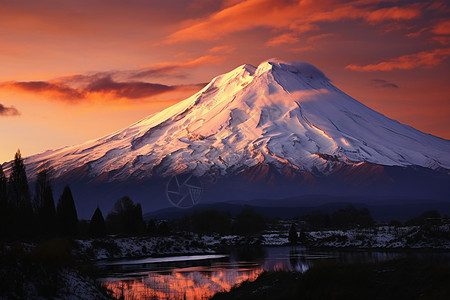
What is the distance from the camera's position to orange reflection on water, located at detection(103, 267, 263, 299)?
30.0m

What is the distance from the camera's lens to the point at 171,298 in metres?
28.5

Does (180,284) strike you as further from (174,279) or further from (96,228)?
(96,228)

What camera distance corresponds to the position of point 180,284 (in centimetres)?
3509

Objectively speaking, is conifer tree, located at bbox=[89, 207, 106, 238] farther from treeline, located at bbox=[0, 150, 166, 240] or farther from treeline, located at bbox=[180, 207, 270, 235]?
treeline, located at bbox=[180, 207, 270, 235]

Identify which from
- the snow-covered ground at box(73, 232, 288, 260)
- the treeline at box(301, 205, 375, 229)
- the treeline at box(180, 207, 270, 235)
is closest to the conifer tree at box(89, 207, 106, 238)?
the snow-covered ground at box(73, 232, 288, 260)

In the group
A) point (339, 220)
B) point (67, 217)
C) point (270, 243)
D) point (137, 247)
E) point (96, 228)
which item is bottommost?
point (270, 243)

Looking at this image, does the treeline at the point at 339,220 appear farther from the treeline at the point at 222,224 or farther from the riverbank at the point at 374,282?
the riverbank at the point at 374,282

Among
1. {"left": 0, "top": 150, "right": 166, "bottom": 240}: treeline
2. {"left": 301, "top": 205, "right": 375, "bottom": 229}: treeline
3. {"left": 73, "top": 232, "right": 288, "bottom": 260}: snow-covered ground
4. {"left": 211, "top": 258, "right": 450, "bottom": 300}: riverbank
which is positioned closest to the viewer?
{"left": 211, "top": 258, "right": 450, "bottom": 300}: riverbank

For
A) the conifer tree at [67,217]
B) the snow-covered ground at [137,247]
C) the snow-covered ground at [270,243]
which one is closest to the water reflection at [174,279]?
the snow-covered ground at [270,243]

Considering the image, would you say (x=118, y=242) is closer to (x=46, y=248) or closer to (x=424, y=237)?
(x=424, y=237)

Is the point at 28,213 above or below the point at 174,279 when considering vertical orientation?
above

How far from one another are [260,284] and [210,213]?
343 ft

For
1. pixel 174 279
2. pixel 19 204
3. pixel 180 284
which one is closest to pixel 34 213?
pixel 19 204

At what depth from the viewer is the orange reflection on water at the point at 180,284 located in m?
30.0
